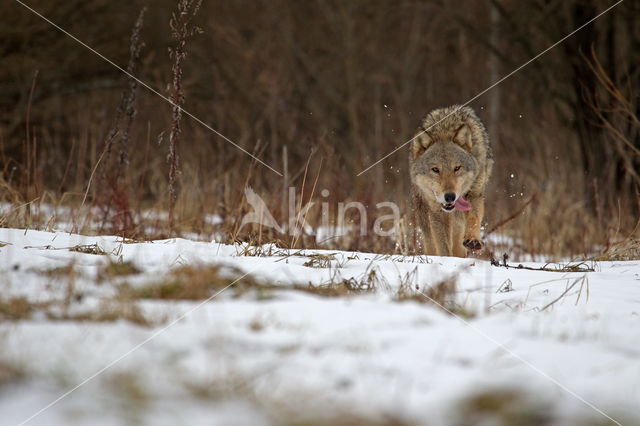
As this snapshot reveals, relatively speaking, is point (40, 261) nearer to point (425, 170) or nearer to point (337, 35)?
point (425, 170)

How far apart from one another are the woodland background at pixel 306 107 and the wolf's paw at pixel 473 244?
0.35 metres

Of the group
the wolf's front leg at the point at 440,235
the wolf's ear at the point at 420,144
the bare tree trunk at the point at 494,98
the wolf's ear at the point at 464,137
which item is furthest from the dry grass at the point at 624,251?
the bare tree trunk at the point at 494,98

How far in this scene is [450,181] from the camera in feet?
20.8

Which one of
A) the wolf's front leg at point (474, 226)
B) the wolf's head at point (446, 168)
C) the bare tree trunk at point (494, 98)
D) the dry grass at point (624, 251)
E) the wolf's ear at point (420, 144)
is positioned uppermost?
the bare tree trunk at point (494, 98)

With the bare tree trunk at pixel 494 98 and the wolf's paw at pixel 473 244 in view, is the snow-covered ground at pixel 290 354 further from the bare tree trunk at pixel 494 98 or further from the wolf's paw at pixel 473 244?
the bare tree trunk at pixel 494 98

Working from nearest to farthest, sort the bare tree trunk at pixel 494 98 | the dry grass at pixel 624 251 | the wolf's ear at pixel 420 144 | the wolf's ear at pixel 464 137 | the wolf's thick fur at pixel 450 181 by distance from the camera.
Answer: the dry grass at pixel 624 251 < the wolf's thick fur at pixel 450 181 < the wolf's ear at pixel 464 137 < the wolf's ear at pixel 420 144 < the bare tree trunk at pixel 494 98

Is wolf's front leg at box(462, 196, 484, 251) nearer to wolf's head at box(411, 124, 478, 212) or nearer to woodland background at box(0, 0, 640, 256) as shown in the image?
wolf's head at box(411, 124, 478, 212)

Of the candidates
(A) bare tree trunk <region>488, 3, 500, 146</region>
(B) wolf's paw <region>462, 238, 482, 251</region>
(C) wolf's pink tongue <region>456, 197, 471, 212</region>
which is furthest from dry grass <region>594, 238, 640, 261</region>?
(A) bare tree trunk <region>488, 3, 500, 146</region>

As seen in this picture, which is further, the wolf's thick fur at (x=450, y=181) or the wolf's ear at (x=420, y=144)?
the wolf's ear at (x=420, y=144)

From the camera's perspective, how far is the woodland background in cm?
696

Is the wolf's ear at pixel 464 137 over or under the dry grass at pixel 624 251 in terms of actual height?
over

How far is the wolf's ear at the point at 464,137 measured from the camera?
6.66m

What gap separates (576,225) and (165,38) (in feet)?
27.8

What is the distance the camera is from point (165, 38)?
40.1 ft
